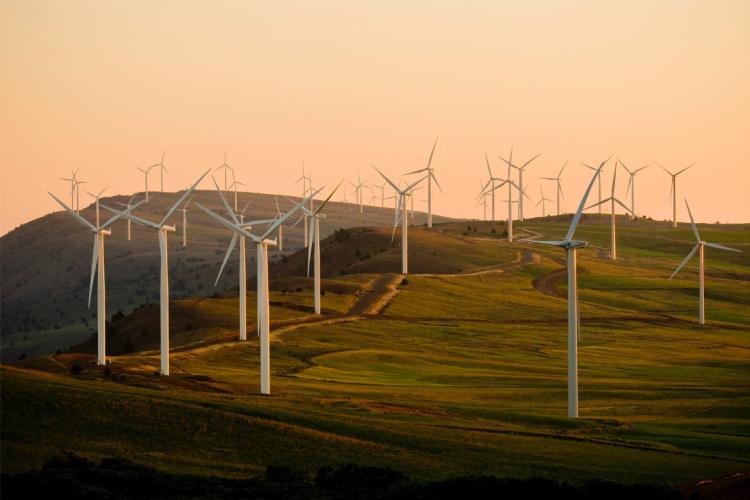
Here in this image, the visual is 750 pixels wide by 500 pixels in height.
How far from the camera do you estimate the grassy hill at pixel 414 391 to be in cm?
5269

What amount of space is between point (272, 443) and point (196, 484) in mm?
9287

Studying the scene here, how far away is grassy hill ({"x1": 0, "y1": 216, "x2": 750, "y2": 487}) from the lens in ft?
173

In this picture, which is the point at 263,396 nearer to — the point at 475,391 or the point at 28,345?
the point at 475,391

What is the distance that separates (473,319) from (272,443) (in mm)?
95647

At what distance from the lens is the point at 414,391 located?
8288cm

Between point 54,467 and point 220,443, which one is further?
point 220,443

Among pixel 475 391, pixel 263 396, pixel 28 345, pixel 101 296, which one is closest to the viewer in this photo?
pixel 263 396

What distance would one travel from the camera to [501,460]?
174 ft

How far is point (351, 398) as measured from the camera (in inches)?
2881

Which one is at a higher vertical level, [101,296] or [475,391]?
[101,296]

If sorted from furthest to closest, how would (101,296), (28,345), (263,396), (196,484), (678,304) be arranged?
(28,345) < (678,304) < (101,296) < (263,396) < (196,484)

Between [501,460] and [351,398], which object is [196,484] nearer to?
[501,460]

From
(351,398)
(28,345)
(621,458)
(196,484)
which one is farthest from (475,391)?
(28,345)

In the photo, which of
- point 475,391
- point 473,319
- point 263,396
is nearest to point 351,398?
point 263,396
